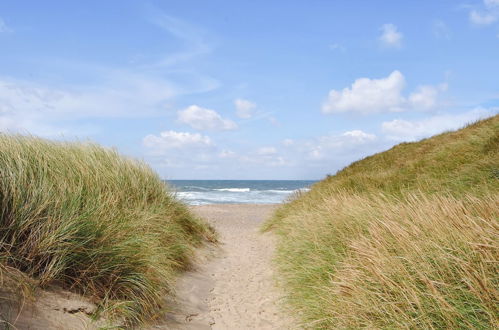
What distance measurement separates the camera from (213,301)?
6.40 metres

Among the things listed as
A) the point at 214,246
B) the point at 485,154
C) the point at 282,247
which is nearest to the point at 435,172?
the point at 485,154

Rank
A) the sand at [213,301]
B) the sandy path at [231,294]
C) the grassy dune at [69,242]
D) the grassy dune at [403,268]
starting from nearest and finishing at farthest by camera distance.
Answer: the grassy dune at [403,268] → the sand at [213,301] → the grassy dune at [69,242] → the sandy path at [231,294]

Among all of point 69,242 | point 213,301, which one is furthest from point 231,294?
point 69,242

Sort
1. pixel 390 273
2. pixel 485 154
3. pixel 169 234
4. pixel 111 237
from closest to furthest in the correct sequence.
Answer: pixel 390 273, pixel 111 237, pixel 169 234, pixel 485 154

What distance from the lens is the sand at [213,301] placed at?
395 cm

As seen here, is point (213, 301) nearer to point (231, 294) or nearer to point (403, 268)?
point (231, 294)

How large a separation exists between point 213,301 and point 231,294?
465 mm

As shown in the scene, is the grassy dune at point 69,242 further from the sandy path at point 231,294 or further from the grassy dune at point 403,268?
the grassy dune at point 403,268

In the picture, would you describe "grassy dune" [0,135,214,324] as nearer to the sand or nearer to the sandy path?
the sand

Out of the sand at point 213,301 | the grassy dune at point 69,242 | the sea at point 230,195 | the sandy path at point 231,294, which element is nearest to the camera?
the sand at point 213,301

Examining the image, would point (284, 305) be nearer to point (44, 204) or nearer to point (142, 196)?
point (44, 204)

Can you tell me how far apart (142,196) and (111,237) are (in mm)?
3591

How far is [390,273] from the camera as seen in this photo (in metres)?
3.87

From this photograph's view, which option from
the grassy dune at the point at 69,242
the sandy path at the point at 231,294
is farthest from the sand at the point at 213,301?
the grassy dune at the point at 69,242
